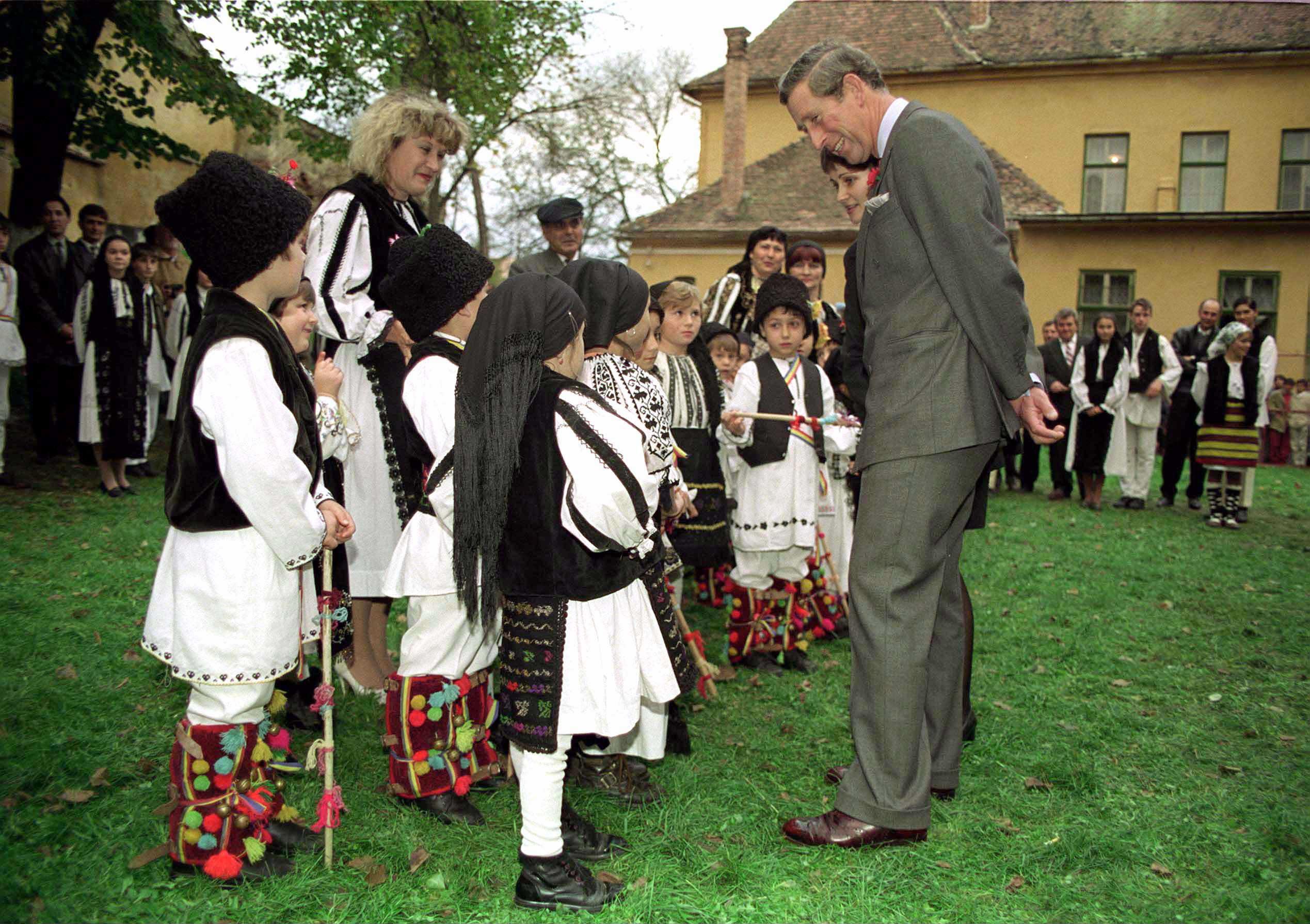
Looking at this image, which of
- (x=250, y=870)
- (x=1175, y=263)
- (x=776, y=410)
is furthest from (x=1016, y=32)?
(x=250, y=870)

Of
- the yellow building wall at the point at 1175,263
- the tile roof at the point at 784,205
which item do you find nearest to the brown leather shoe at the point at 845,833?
the tile roof at the point at 784,205

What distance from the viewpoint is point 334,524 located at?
282 centimetres

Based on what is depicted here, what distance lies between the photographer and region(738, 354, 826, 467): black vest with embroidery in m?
4.94

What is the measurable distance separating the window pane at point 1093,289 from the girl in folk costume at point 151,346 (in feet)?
66.5

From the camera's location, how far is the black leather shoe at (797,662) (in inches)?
198

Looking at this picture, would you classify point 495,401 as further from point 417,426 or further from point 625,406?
point 625,406

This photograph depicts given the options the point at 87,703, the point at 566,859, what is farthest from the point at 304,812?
the point at 87,703

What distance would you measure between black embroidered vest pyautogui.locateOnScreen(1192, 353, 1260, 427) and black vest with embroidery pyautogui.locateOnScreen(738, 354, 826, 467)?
22.5ft

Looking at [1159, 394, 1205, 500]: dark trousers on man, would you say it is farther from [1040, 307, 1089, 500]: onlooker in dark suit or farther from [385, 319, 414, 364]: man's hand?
[385, 319, 414, 364]: man's hand

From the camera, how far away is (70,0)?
9.83 m

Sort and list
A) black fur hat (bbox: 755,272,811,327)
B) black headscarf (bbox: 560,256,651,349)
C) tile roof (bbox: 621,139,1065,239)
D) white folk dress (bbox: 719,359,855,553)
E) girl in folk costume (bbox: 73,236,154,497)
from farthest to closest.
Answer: tile roof (bbox: 621,139,1065,239) → girl in folk costume (bbox: 73,236,154,497) → black fur hat (bbox: 755,272,811,327) → white folk dress (bbox: 719,359,855,553) → black headscarf (bbox: 560,256,651,349)

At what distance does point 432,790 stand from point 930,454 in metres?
2.02

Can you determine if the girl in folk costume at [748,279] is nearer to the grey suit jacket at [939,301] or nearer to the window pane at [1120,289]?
the grey suit jacket at [939,301]

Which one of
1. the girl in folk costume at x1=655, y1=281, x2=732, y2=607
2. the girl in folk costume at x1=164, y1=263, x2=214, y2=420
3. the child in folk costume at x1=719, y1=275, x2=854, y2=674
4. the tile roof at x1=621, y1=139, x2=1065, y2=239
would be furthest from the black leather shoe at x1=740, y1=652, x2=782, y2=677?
the tile roof at x1=621, y1=139, x2=1065, y2=239
